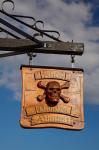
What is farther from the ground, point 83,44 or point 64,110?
point 83,44

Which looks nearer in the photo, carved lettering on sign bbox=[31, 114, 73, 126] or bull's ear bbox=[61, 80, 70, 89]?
carved lettering on sign bbox=[31, 114, 73, 126]

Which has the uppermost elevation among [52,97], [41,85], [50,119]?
[41,85]

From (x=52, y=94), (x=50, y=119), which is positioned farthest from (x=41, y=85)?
(x=50, y=119)

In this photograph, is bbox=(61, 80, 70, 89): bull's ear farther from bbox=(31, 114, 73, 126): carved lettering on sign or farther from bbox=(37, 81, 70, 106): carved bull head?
bbox=(31, 114, 73, 126): carved lettering on sign

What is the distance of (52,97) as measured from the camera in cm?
1220

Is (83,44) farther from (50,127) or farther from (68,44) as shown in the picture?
(50,127)

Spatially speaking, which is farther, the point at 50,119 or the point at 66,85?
the point at 66,85

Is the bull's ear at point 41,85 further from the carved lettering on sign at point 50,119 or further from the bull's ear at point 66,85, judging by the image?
the carved lettering on sign at point 50,119

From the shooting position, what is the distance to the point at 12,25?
12094mm

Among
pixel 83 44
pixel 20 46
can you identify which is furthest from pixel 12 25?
pixel 83 44

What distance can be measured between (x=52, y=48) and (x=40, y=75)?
45 cm

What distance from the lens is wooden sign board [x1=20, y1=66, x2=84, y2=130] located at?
12.1m

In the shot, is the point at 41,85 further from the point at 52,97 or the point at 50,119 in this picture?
the point at 50,119

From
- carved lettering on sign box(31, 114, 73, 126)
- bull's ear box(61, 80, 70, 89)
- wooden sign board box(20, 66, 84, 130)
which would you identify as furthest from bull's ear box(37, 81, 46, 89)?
carved lettering on sign box(31, 114, 73, 126)
